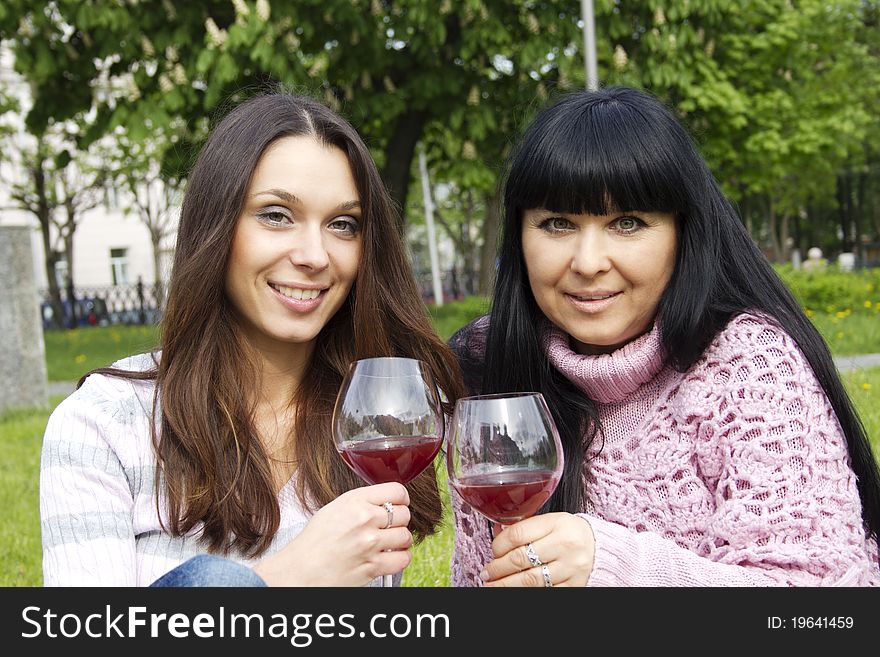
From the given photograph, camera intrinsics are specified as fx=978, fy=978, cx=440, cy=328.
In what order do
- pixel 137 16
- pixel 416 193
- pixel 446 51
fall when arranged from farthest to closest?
pixel 416 193 → pixel 446 51 → pixel 137 16

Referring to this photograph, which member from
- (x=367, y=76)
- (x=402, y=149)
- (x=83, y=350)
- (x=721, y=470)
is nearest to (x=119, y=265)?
(x=83, y=350)

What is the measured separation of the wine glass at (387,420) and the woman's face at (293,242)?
0.57 metres

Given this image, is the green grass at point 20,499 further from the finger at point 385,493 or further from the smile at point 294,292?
the finger at point 385,493

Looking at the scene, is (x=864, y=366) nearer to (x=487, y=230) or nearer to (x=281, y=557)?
(x=281, y=557)

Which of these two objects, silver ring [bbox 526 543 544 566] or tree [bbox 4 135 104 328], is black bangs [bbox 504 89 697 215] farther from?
tree [bbox 4 135 104 328]

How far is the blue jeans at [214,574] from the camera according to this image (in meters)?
1.83

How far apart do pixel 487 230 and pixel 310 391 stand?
20.9 m

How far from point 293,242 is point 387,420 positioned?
72 cm

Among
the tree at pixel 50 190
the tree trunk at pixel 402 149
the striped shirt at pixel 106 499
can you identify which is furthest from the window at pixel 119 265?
the striped shirt at pixel 106 499

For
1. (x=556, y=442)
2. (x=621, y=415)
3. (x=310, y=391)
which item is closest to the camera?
(x=556, y=442)

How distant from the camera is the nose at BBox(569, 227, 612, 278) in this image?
7.87 ft

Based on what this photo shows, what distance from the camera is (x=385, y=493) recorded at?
1938mm

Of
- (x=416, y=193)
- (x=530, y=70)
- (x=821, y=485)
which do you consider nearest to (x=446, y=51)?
(x=530, y=70)

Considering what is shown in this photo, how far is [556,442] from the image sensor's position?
1.88m
